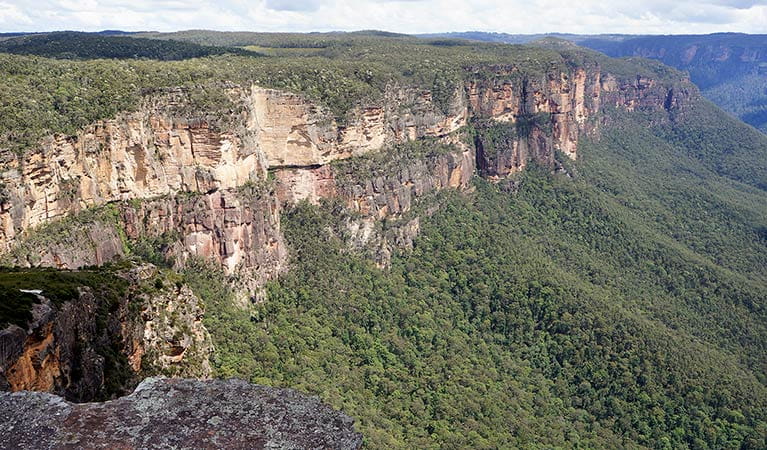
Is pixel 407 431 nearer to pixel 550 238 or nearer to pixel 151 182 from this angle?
pixel 151 182

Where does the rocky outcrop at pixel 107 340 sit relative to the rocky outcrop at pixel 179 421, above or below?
below

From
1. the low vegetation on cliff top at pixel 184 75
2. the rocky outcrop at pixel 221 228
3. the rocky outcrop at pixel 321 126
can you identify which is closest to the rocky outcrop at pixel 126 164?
the low vegetation on cliff top at pixel 184 75

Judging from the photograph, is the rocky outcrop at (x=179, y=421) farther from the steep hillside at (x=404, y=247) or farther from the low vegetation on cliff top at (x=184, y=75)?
the low vegetation on cliff top at (x=184, y=75)

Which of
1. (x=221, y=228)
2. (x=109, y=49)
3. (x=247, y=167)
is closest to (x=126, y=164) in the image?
(x=221, y=228)

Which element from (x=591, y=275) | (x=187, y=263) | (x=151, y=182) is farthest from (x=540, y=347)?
(x=151, y=182)

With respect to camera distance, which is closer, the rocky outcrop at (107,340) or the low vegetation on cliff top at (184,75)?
the rocky outcrop at (107,340)

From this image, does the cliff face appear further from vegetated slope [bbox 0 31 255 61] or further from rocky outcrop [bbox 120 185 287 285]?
vegetated slope [bbox 0 31 255 61]
